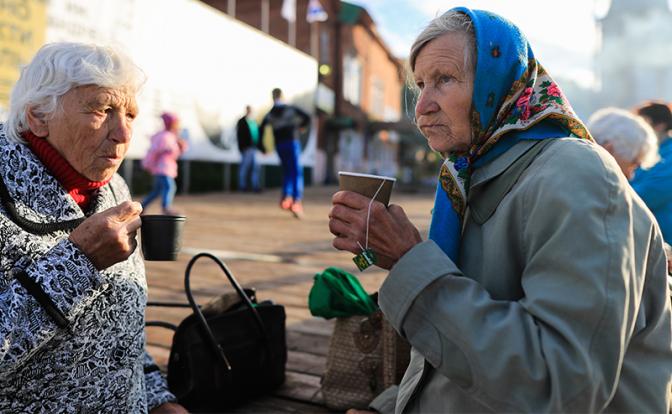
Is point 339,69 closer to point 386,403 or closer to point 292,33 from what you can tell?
point 292,33

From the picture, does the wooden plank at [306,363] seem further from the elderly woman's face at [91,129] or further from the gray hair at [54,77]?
the gray hair at [54,77]

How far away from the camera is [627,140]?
2926 millimetres

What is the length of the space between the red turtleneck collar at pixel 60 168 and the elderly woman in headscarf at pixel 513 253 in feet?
2.73

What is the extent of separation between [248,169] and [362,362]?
13.3 m

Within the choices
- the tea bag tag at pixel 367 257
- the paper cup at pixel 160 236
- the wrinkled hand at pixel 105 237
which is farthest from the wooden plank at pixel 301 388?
the tea bag tag at pixel 367 257

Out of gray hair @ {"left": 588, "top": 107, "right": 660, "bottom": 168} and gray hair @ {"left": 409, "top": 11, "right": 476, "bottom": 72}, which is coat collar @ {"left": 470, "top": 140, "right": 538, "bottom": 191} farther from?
gray hair @ {"left": 588, "top": 107, "right": 660, "bottom": 168}

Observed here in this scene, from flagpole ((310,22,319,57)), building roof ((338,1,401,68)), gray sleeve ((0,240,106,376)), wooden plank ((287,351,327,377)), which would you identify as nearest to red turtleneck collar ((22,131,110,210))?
gray sleeve ((0,240,106,376))

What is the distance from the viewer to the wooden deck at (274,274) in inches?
97.2

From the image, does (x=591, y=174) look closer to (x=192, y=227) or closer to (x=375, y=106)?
(x=192, y=227)

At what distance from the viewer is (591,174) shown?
0.93m

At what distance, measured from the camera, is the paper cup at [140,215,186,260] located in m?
1.45

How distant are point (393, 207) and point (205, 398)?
1.43 metres

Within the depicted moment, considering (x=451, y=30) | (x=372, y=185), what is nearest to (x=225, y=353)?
(x=372, y=185)

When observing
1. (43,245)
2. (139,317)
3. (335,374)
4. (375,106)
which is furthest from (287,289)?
(375,106)
